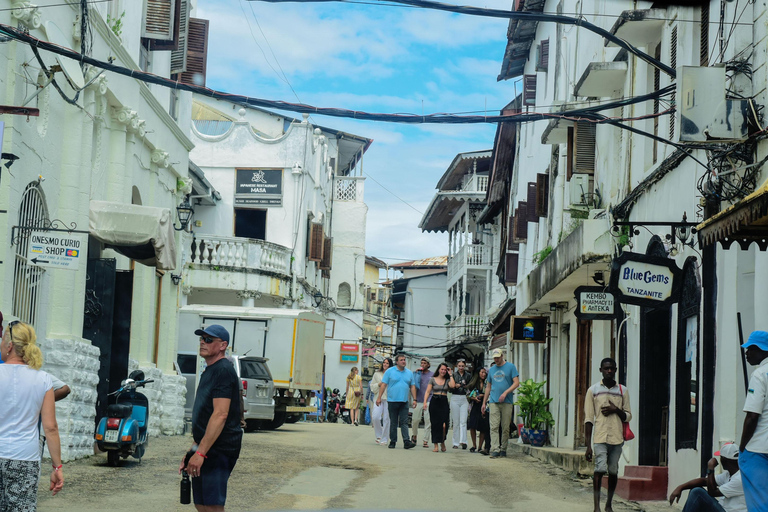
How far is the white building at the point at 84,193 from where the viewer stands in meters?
12.1

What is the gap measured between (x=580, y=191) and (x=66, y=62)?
8698mm

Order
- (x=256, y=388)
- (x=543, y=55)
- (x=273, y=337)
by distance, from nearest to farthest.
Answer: (x=256, y=388) → (x=543, y=55) → (x=273, y=337)

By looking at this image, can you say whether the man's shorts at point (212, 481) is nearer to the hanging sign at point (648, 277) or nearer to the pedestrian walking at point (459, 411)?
the hanging sign at point (648, 277)

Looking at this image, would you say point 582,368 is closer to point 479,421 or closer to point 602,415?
point 479,421

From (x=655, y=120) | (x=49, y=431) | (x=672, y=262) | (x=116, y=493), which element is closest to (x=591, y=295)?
(x=655, y=120)

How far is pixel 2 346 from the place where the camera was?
6.85 meters

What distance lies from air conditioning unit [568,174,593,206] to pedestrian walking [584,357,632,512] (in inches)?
264

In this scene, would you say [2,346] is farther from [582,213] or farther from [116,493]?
[582,213]

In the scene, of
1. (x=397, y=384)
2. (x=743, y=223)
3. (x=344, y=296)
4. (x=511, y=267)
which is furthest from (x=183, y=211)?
(x=344, y=296)

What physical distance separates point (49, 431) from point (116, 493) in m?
4.59

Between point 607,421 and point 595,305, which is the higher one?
point 595,305

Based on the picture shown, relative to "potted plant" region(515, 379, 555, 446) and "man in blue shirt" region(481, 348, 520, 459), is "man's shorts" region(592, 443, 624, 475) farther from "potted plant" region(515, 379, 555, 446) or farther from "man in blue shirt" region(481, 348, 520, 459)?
"potted plant" region(515, 379, 555, 446)

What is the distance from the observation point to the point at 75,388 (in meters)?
13.9

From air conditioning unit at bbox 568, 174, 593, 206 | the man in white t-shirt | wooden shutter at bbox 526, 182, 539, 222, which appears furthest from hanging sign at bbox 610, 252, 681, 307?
wooden shutter at bbox 526, 182, 539, 222
